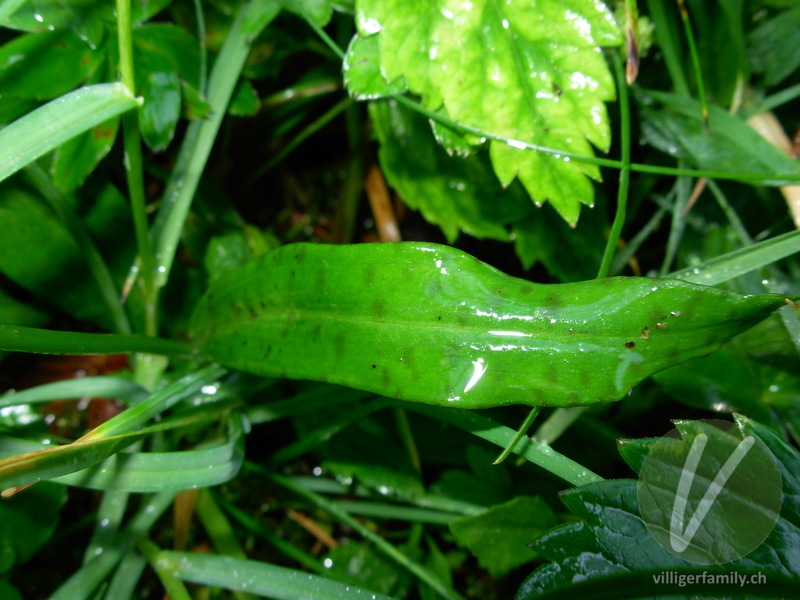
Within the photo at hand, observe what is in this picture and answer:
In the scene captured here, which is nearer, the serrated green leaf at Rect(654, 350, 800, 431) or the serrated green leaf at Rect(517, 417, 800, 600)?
the serrated green leaf at Rect(517, 417, 800, 600)

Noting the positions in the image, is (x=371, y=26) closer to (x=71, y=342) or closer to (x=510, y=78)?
(x=510, y=78)

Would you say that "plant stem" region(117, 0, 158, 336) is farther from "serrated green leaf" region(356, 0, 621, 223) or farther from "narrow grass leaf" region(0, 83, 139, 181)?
"serrated green leaf" region(356, 0, 621, 223)

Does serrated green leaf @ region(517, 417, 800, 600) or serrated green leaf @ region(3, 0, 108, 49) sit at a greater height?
serrated green leaf @ region(3, 0, 108, 49)

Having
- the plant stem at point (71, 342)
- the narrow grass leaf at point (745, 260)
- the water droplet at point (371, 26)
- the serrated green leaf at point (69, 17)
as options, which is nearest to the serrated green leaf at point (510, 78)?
the water droplet at point (371, 26)

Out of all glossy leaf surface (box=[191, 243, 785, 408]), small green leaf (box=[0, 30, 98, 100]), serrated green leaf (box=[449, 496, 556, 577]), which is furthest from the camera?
serrated green leaf (box=[449, 496, 556, 577])

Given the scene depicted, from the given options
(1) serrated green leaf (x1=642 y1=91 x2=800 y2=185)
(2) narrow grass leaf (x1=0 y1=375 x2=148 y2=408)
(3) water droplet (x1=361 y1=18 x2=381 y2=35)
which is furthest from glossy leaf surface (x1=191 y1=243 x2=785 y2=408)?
(1) serrated green leaf (x1=642 y1=91 x2=800 y2=185)
